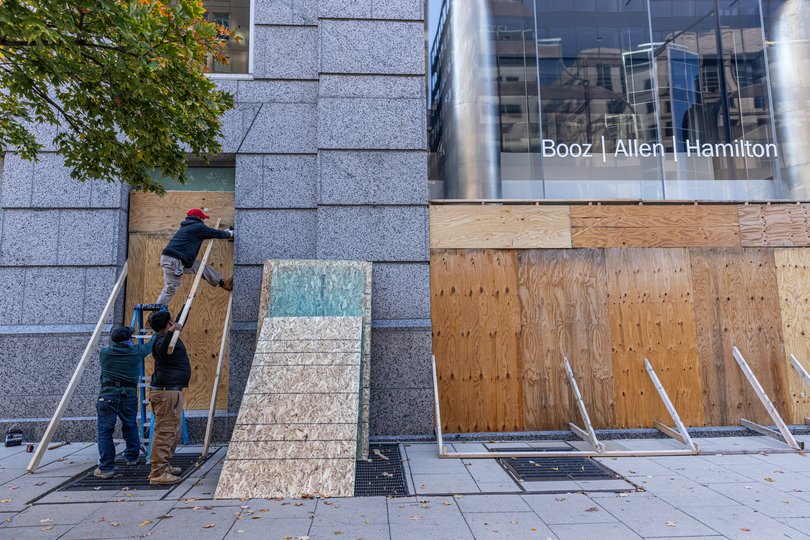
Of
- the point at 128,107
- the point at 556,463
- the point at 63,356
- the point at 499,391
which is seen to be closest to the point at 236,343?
the point at 63,356

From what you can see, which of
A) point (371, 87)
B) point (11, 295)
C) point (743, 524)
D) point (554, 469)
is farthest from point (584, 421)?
point (11, 295)

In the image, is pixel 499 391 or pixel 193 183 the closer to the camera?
pixel 499 391

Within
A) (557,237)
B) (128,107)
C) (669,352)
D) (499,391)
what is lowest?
(499,391)

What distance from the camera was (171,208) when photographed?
7941 mm

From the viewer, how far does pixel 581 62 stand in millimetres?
8305

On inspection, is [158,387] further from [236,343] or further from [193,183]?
[193,183]

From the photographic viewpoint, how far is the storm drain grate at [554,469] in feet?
18.3

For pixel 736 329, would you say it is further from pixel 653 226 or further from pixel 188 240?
pixel 188 240

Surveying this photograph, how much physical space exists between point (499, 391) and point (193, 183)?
19.4ft

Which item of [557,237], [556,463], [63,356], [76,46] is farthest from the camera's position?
[557,237]

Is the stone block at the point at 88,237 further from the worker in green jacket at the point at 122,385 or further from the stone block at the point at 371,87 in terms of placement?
the stone block at the point at 371,87

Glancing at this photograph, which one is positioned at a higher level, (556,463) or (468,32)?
(468,32)

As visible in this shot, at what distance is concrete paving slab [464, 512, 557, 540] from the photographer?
409 cm

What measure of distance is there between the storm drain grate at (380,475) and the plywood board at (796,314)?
627 cm
